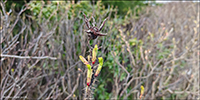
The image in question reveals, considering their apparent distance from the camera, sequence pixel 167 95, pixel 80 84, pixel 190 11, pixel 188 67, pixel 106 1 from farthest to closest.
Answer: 1. pixel 190 11
2. pixel 106 1
3. pixel 188 67
4. pixel 167 95
5. pixel 80 84

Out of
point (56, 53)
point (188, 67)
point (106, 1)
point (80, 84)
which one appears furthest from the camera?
point (106, 1)

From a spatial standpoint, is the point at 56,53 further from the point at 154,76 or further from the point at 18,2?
the point at 154,76

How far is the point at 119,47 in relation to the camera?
3.01 m

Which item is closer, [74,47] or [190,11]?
[74,47]

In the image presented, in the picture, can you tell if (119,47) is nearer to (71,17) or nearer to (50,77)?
(71,17)

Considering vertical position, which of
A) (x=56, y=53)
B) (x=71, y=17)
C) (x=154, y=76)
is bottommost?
(x=154, y=76)

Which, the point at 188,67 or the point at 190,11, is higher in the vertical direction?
the point at 190,11

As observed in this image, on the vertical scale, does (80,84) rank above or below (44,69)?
below

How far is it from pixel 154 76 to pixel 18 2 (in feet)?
10.5

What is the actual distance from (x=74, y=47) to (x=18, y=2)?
168cm

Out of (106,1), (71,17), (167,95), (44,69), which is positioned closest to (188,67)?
(167,95)

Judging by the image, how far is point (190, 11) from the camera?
20.4 feet

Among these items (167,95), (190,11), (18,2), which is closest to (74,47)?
(18,2)

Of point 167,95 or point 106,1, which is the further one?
point 106,1
